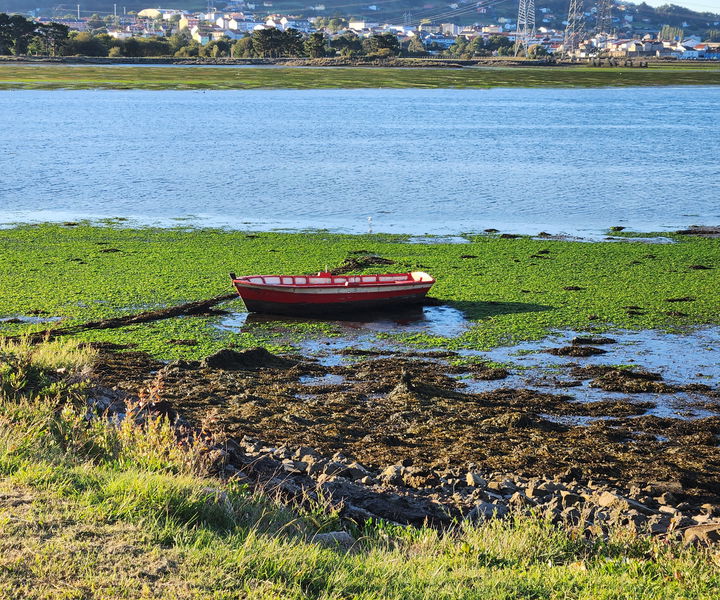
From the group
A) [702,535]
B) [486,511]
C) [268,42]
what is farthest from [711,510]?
[268,42]

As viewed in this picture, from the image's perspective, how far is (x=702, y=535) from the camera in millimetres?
8086

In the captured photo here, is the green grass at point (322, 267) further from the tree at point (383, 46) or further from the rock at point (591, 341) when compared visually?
the tree at point (383, 46)

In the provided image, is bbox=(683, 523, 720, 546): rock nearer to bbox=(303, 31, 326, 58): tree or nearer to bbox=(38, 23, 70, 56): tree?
bbox=(38, 23, 70, 56): tree

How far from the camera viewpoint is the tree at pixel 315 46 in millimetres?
151700

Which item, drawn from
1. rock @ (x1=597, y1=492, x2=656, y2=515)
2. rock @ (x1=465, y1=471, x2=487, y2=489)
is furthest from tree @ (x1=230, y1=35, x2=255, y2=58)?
rock @ (x1=597, y1=492, x2=656, y2=515)

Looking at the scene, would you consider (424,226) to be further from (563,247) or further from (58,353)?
(58,353)

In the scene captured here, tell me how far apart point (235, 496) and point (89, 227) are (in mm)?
22562

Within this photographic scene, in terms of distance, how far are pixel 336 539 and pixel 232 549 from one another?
1076 mm

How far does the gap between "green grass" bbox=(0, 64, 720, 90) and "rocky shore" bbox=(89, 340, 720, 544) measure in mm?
92832

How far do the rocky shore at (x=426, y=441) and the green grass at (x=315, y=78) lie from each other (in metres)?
92.8

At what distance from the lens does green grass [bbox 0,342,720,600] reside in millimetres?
5660

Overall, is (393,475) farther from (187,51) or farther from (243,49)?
(243,49)

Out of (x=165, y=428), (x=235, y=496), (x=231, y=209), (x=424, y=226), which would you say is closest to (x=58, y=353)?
(x=165, y=428)

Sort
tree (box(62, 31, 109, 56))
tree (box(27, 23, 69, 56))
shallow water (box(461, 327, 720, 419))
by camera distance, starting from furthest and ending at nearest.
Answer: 1. tree (box(62, 31, 109, 56))
2. tree (box(27, 23, 69, 56))
3. shallow water (box(461, 327, 720, 419))
